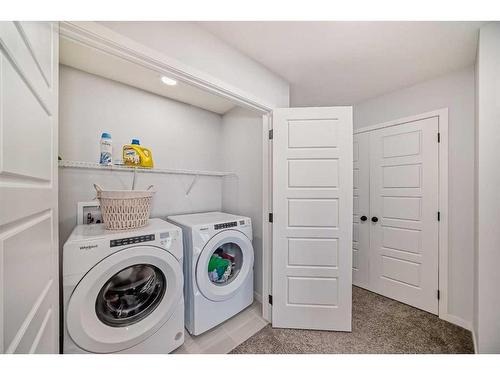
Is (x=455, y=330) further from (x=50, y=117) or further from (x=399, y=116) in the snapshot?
(x=50, y=117)

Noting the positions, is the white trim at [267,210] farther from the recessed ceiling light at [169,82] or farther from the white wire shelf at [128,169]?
the recessed ceiling light at [169,82]

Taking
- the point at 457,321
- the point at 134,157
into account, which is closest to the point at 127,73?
the point at 134,157

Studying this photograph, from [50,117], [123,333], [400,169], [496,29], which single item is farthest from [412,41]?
[123,333]

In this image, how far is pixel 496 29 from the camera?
1.12 metres

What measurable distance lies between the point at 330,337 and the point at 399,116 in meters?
2.19

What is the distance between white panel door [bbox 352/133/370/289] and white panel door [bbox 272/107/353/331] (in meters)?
0.87

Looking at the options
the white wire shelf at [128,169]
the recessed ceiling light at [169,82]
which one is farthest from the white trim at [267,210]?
the recessed ceiling light at [169,82]

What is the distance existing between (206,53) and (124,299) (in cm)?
170

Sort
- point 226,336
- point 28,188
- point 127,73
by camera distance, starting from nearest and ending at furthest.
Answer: point 28,188 → point 226,336 → point 127,73

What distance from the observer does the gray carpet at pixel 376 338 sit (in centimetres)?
135

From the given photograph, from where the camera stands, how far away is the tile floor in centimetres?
134

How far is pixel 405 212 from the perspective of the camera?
1876mm

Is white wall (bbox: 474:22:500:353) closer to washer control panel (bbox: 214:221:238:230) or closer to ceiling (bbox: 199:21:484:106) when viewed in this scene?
ceiling (bbox: 199:21:484:106)

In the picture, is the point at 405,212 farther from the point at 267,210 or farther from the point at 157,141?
the point at 157,141
